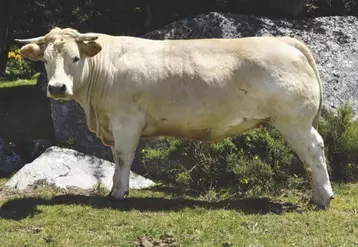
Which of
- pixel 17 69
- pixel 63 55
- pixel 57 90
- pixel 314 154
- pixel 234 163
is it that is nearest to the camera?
pixel 57 90

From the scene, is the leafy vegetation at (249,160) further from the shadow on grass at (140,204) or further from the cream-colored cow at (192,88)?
the cream-colored cow at (192,88)

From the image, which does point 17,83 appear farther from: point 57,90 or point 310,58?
point 310,58

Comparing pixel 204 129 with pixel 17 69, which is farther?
pixel 17 69

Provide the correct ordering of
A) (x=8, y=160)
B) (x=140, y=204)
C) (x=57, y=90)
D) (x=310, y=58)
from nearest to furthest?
(x=57, y=90), (x=140, y=204), (x=310, y=58), (x=8, y=160)

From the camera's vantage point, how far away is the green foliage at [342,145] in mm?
9867

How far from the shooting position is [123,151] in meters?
8.29

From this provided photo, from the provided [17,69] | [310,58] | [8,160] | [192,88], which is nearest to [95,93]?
[192,88]

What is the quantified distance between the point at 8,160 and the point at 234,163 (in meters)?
4.61

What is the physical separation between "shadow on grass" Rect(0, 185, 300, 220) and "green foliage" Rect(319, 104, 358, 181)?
1801mm

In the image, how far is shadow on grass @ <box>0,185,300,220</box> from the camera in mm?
7984

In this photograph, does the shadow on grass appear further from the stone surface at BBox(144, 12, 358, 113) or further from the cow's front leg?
the stone surface at BBox(144, 12, 358, 113)

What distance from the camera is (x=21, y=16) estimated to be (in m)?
16.7

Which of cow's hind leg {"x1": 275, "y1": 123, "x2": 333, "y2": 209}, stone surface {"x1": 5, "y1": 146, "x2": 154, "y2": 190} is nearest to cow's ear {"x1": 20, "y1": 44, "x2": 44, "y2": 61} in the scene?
stone surface {"x1": 5, "y1": 146, "x2": 154, "y2": 190}

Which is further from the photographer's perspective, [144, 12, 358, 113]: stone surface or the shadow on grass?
[144, 12, 358, 113]: stone surface
